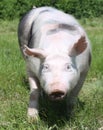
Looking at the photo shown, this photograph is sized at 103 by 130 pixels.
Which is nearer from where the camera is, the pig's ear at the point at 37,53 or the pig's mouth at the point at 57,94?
the pig's mouth at the point at 57,94

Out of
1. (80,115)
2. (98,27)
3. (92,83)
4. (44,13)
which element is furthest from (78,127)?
(98,27)

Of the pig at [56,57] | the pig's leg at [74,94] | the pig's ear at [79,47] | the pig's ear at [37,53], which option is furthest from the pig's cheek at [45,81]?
the pig's leg at [74,94]

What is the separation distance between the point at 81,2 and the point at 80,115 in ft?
50.7

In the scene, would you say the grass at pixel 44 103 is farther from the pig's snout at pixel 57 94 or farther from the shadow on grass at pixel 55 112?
the pig's snout at pixel 57 94

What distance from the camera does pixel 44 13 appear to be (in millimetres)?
5637

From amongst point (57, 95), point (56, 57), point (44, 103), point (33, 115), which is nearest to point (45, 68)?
point (56, 57)

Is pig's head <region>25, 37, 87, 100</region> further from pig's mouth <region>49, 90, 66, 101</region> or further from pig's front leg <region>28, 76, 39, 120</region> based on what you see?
pig's front leg <region>28, 76, 39, 120</region>

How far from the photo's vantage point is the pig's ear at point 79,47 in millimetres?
4438

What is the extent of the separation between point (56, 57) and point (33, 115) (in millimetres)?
790

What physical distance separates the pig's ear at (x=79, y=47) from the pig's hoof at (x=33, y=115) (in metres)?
0.74

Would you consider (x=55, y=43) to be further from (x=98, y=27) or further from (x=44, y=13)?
(x=98, y=27)

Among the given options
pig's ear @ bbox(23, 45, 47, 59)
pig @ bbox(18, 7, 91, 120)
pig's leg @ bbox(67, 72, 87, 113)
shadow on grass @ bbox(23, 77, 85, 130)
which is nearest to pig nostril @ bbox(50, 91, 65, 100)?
pig @ bbox(18, 7, 91, 120)

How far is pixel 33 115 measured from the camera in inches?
190

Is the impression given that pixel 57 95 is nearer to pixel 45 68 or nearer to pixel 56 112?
pixel 45 68
